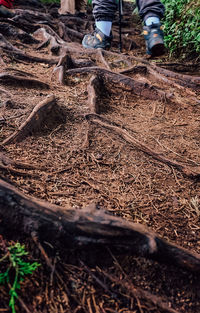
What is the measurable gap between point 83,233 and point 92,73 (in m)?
3.05

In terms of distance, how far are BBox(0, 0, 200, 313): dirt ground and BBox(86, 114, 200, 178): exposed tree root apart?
0.01 m

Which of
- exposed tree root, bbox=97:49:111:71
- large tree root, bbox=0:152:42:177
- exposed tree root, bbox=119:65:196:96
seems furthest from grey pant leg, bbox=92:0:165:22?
large tree root, bbox=0:152:42:177

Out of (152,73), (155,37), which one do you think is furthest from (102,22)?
(152,73)

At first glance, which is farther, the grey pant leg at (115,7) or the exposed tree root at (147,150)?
the grey pant leg at (115,7)

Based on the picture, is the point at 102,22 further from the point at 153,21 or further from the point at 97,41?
the point at 153,21

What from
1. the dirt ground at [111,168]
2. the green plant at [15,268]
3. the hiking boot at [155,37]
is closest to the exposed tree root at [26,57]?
the dirt ground at [111,168]

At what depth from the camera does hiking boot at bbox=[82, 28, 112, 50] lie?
5087 millimetres

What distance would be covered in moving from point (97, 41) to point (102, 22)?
1.24 ft

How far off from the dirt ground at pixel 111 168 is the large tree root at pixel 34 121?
4 centimetres

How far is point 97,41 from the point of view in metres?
5.19

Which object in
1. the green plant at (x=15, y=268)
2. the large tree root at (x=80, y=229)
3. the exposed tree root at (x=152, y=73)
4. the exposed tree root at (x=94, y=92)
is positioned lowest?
the green plant at (x=15, y=268)

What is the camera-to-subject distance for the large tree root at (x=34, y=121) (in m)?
2.37

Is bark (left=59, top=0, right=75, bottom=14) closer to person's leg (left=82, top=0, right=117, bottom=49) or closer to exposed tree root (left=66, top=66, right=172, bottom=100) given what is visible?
person's leg (left=82, top=0, right=117, bottom=49)

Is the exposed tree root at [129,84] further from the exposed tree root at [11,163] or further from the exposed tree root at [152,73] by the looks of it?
the exposed tree root at [11,163]
